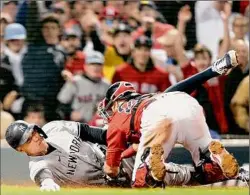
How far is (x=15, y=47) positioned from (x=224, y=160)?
183 inches

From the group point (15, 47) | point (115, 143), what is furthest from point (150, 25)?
point (115, 143)

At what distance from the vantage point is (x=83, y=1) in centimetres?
1294

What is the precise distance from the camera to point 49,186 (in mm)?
8445

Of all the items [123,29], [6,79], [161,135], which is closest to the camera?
[161,135]

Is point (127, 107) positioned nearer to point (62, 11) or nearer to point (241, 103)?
point (241, 103)

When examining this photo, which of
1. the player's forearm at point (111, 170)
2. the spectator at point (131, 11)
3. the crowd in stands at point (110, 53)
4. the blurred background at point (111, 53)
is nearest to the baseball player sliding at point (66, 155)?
the player's forearm at point (111, 170)

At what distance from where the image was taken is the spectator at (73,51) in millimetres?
12341

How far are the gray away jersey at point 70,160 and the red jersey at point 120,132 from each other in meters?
0.48

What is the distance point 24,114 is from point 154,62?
1716 millimetres

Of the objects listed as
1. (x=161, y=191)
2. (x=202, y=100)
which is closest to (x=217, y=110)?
(x=202, y=100)

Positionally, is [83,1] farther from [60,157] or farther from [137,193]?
[137,193]

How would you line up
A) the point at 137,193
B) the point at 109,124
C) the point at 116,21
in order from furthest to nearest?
the point at 116,21
the point at 109,124
the point at 137,193

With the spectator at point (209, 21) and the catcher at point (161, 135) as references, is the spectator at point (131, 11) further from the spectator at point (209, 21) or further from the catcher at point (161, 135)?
the catcher at point (161, 135)

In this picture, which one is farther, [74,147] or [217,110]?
[217,110]
